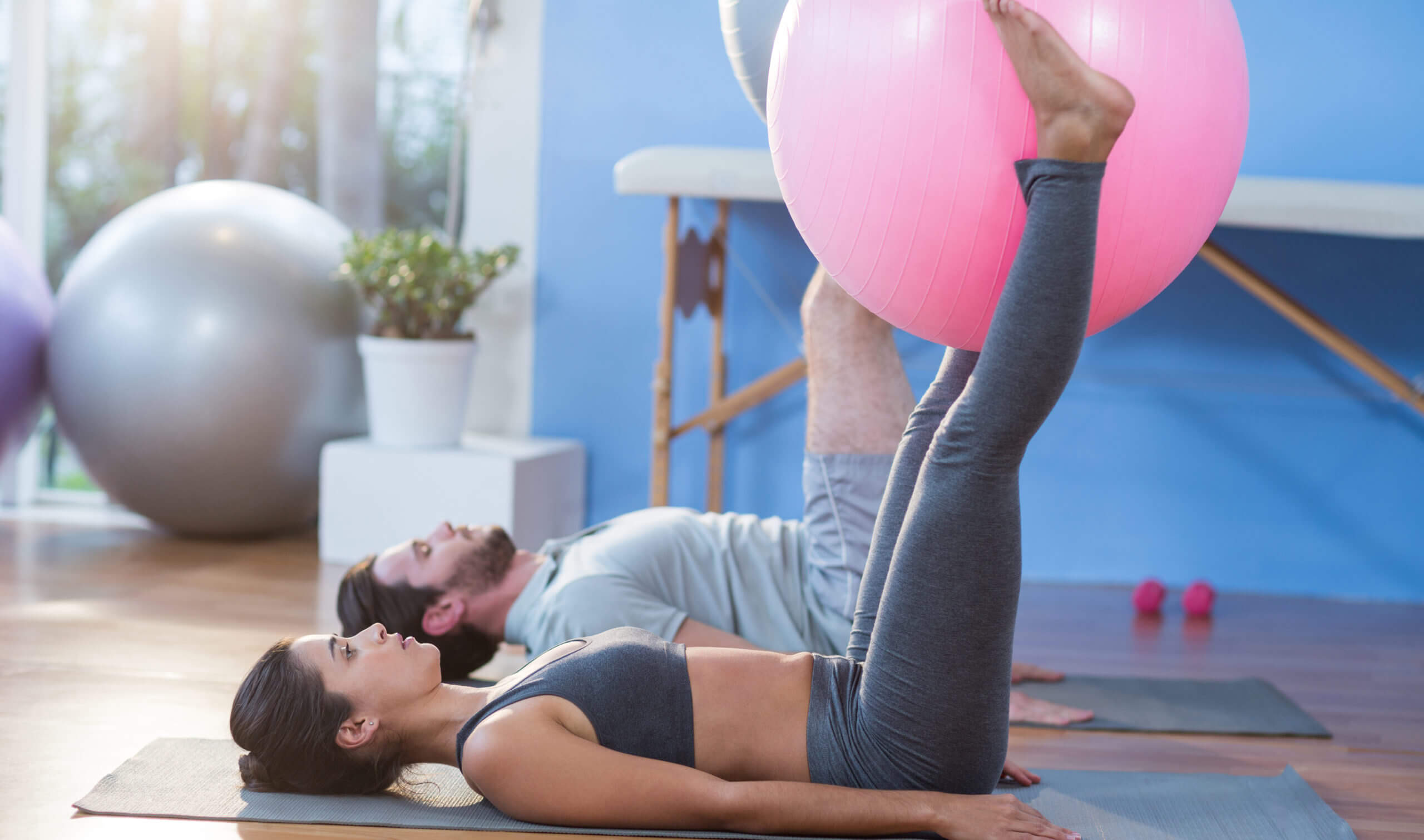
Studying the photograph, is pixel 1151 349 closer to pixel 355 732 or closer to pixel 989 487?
pixel 989 487

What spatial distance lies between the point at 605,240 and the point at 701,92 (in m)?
0.46

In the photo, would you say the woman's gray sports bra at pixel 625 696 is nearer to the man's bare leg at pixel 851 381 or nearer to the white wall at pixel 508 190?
the man's bare leg at pixel 851 381

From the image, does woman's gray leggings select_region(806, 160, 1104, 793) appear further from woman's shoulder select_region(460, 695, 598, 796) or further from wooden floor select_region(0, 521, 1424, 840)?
wooden floor select_region(0, 521, 1424, 840)

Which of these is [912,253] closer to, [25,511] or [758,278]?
[758,278]

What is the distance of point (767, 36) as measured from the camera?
1498 mm

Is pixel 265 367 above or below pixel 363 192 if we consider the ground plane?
below

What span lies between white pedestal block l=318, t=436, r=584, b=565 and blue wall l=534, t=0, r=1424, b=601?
46 cm

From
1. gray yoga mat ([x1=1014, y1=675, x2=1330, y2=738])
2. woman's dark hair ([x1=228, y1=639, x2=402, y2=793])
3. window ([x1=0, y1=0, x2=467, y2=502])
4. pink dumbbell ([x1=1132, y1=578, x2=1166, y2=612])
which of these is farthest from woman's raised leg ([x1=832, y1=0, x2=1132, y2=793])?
window ([x1=0, y1=0, x2=467, y2=502])

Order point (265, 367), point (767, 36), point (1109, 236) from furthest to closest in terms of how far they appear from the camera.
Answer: point (265, 367)
point (767, 36)
point (1109, 236)

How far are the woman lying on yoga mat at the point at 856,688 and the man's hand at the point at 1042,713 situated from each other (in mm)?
565

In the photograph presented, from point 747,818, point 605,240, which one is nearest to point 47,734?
point 747,818

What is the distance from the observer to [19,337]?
9.29 ft

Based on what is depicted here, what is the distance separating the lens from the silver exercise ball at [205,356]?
2705mm

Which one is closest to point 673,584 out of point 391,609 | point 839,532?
point 839,532
